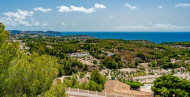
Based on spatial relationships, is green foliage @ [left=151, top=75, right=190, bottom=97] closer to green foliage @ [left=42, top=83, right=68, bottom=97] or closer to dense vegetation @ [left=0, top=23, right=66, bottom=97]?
green foliage @ [left=42, top=83, right=68, bottom=97]

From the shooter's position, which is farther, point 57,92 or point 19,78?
point 57,92

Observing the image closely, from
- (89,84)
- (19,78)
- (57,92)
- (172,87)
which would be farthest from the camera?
(89,84)

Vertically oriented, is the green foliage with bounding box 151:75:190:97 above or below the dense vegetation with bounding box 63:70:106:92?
above

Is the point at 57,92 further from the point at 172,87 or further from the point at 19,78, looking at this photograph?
the point at 172,87

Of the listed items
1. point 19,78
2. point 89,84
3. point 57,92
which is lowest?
point 89,84

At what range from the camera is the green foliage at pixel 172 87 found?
58.7 feet

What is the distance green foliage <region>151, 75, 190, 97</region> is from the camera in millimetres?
17906

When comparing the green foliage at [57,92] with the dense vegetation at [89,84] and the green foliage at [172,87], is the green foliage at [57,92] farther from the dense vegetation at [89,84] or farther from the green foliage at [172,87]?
the green foliage at [172,87]

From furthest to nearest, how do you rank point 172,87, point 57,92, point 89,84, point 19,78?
point 89,84
point 172,87
point 57,92
point 19,78

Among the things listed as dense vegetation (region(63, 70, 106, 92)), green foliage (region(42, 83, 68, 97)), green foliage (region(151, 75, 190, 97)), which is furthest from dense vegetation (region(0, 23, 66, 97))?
green foliage (region(151, 75, 190, 97))

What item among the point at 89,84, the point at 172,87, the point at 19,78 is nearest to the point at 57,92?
the point at 19,78

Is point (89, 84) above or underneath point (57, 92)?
underneath

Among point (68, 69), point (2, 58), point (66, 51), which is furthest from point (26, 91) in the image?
point (66, 51)

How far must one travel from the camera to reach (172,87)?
19.4m
